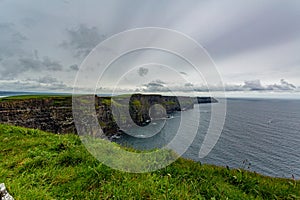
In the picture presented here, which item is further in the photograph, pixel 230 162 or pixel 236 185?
pixel 230 162

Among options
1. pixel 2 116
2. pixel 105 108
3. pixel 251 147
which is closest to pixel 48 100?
pixel 2 116

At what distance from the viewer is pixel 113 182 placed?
4.55 meters

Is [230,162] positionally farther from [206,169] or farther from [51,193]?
[51,193]

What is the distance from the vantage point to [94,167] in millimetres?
5168

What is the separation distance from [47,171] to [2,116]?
8281 cm

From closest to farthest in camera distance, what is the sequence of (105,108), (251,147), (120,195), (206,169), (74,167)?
(120,195) < (74,167) < (206,169) < (251,147) < (105,108)

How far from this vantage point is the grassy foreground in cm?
410

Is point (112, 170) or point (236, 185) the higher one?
point (112, 170)

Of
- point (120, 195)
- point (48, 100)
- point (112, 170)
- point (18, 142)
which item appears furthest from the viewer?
point (48, 100)

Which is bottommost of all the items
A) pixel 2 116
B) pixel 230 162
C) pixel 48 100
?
pixel 230 162

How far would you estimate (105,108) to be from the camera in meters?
101

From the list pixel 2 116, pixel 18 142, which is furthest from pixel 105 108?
Result: pixel 18 142

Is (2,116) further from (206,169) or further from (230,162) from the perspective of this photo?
(206,169)

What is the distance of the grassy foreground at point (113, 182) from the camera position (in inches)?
161
